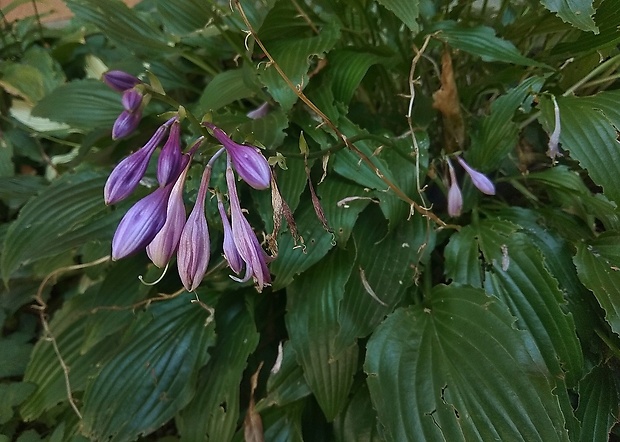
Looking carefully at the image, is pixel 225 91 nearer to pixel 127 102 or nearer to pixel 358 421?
pixel 127 102

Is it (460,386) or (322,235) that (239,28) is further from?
(460,386)

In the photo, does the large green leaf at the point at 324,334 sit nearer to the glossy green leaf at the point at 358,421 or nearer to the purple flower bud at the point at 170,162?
the glossy green leaf at the point at 358,421

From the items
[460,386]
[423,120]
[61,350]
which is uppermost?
[423,120]

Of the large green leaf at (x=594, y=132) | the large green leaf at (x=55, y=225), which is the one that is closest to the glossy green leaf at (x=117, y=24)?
the large green leaf at (x=55, y=225)

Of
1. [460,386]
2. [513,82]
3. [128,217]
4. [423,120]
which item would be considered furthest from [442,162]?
[128,217]

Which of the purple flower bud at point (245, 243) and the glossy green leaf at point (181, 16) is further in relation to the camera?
the glossy green leaf at point (181, 16)

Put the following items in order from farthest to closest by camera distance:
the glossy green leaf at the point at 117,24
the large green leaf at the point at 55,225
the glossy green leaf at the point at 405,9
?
1. the glossy green leaf at the point at 117,24
2. the large green leaf at the point at 55,225
3. the glossy green leaf at the point at 405,9
